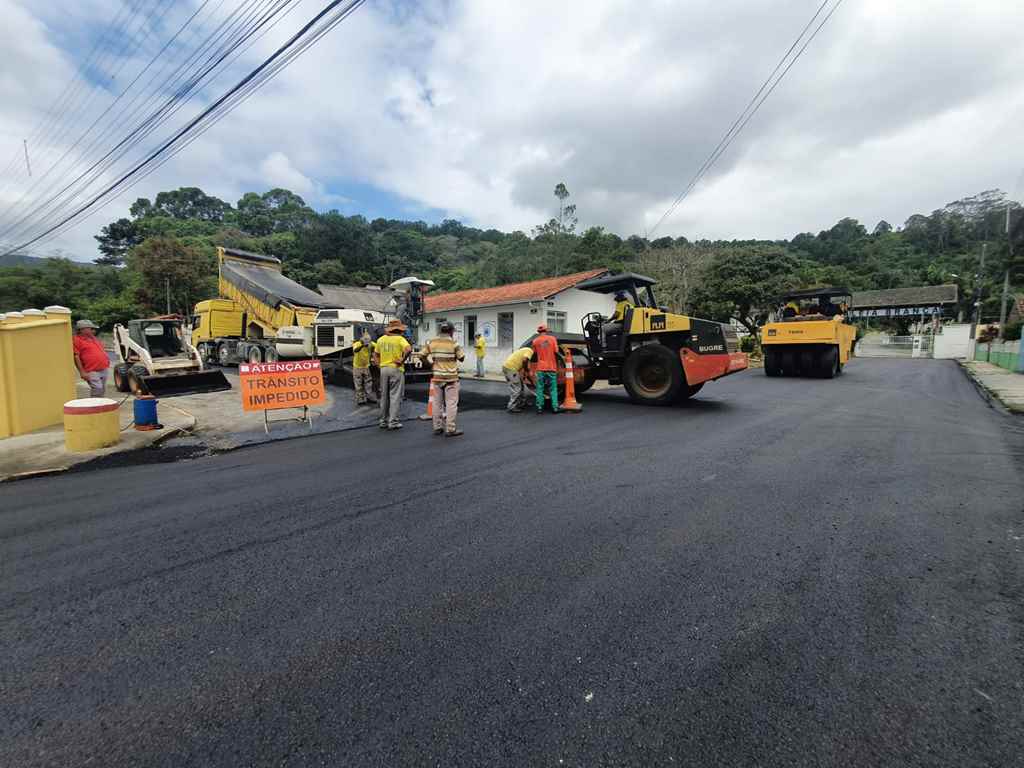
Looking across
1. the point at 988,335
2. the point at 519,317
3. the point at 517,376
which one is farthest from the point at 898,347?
the point at 517,376

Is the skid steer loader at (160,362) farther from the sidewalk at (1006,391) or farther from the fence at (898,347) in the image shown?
the fence at (898,347)

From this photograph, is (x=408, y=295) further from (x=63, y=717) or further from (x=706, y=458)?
(x=63, y=717)

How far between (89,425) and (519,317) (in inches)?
538

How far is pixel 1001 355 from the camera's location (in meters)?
19.5

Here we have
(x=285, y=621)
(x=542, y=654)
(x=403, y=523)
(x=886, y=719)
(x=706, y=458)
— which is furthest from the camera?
(x=706, y=458)

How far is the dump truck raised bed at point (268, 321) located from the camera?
45.8ft

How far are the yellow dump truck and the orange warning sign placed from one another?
42.4 ft

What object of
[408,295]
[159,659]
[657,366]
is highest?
[408,295]

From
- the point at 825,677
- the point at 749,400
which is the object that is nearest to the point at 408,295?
the point at 749,400

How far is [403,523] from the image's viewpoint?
3.49 metres

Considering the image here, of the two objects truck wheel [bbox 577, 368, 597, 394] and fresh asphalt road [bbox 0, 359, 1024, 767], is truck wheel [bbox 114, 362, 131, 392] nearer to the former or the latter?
fresh asphalt road [bbox 0, 359, 1024, 767]

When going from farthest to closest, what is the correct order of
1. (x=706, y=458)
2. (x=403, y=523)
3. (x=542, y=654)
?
(x=706, y=458), (x=403, y=523), (x=542, y=654)

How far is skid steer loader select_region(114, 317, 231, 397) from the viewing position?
35.7 ft

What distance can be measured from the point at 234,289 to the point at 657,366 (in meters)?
16.0
